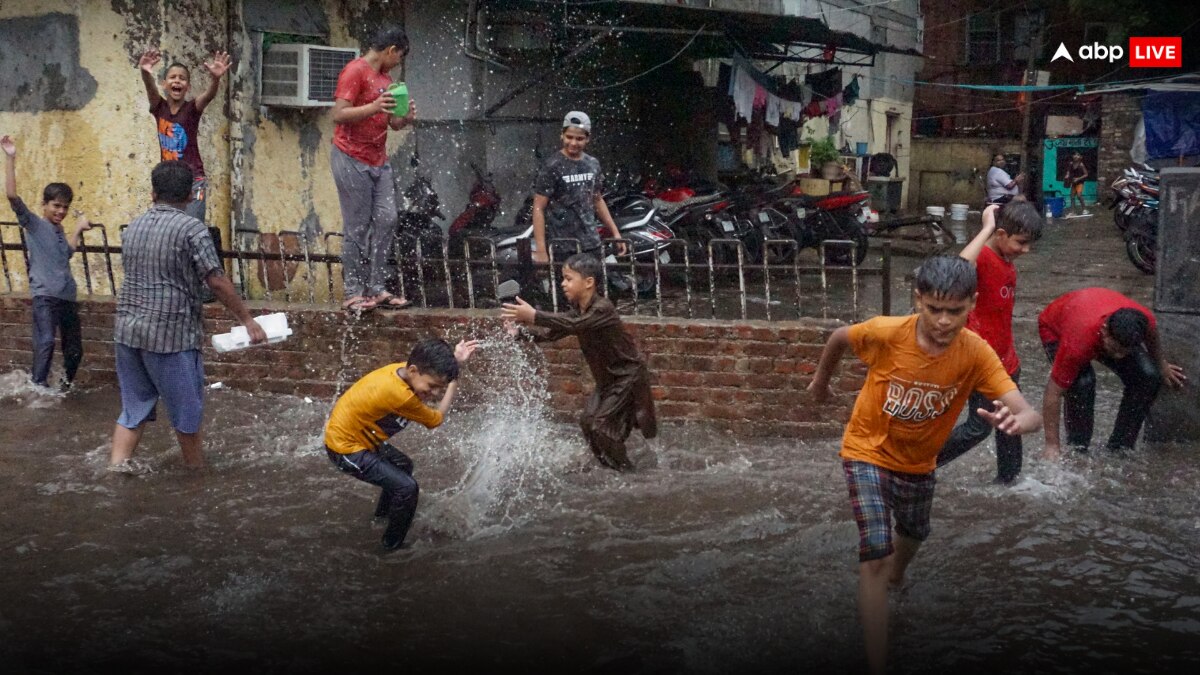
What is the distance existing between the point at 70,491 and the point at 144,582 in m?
1.45

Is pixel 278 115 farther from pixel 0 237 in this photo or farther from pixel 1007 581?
pixel 1007 581

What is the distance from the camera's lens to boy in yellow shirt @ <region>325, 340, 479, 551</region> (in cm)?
514

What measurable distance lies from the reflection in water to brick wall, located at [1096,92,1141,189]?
22.2m

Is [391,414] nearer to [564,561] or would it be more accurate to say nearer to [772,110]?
[564,561]

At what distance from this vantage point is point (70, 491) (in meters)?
6.11

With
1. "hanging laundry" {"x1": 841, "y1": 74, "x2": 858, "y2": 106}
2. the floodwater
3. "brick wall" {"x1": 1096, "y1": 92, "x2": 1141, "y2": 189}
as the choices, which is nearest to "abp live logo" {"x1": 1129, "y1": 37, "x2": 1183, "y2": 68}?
"brick wall" {"x1": 1096, "y1": 92, "x2": 1141, "y2": 189}

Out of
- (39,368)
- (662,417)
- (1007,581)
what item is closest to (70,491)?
(39,368)

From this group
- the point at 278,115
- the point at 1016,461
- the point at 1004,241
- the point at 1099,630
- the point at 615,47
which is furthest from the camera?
the point at 615,47

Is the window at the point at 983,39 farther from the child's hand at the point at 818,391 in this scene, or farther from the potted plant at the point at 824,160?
the child's hand at the point at 818,391

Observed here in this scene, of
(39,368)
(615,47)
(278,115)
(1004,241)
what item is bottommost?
(39,368)

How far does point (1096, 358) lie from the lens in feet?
21.5

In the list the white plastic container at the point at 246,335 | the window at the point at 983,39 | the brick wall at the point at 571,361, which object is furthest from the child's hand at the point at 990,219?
the window at the point at 983,39

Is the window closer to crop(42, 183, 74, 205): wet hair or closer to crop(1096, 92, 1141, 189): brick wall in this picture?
crop(1096, 92, 1141, 189): brick wall

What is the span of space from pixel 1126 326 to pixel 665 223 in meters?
5.92
